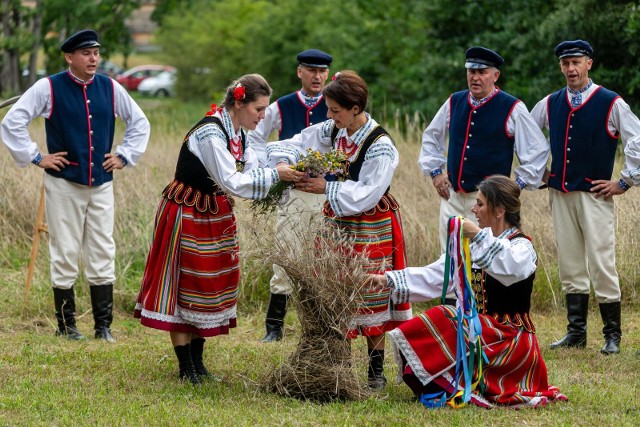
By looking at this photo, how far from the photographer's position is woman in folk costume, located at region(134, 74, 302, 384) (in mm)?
5641

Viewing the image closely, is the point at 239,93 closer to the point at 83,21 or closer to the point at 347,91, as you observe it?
the point at 347,91

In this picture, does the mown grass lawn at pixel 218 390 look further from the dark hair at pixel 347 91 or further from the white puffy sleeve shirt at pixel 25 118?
the dark hair at pixel 347 91

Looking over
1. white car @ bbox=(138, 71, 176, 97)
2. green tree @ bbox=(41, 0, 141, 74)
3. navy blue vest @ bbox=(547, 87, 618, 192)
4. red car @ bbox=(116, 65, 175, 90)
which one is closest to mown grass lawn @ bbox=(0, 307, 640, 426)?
navy blue vest @ bbox=(547, 87, 618, 192)

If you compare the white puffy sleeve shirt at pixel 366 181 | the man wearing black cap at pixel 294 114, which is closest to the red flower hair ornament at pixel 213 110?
the white puffy sleeve shirt at pixel 366 181

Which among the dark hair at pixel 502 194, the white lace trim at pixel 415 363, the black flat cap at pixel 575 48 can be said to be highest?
the black flat cap at pixel 575 48

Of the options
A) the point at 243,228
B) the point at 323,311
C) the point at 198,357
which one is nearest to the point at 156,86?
the point at 243,228

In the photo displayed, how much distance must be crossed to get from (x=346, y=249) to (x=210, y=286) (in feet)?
2.66

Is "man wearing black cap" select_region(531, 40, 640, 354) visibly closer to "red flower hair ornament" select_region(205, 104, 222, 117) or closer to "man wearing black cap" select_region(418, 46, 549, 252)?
"man wearing black cap" select_region(418, 46, 549, 252)

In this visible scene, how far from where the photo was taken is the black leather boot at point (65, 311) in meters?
7.17

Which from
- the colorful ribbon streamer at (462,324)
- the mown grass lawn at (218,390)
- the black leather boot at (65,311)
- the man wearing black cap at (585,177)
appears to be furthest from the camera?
the black leather boot at (65,311)

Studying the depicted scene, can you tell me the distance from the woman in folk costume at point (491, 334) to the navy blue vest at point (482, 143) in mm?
1524

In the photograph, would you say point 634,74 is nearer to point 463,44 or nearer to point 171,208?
point 463,44

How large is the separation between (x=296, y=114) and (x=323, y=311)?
2.31 meters

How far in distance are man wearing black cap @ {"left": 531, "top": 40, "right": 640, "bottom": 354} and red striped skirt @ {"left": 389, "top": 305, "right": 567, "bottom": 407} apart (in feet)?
5.40
